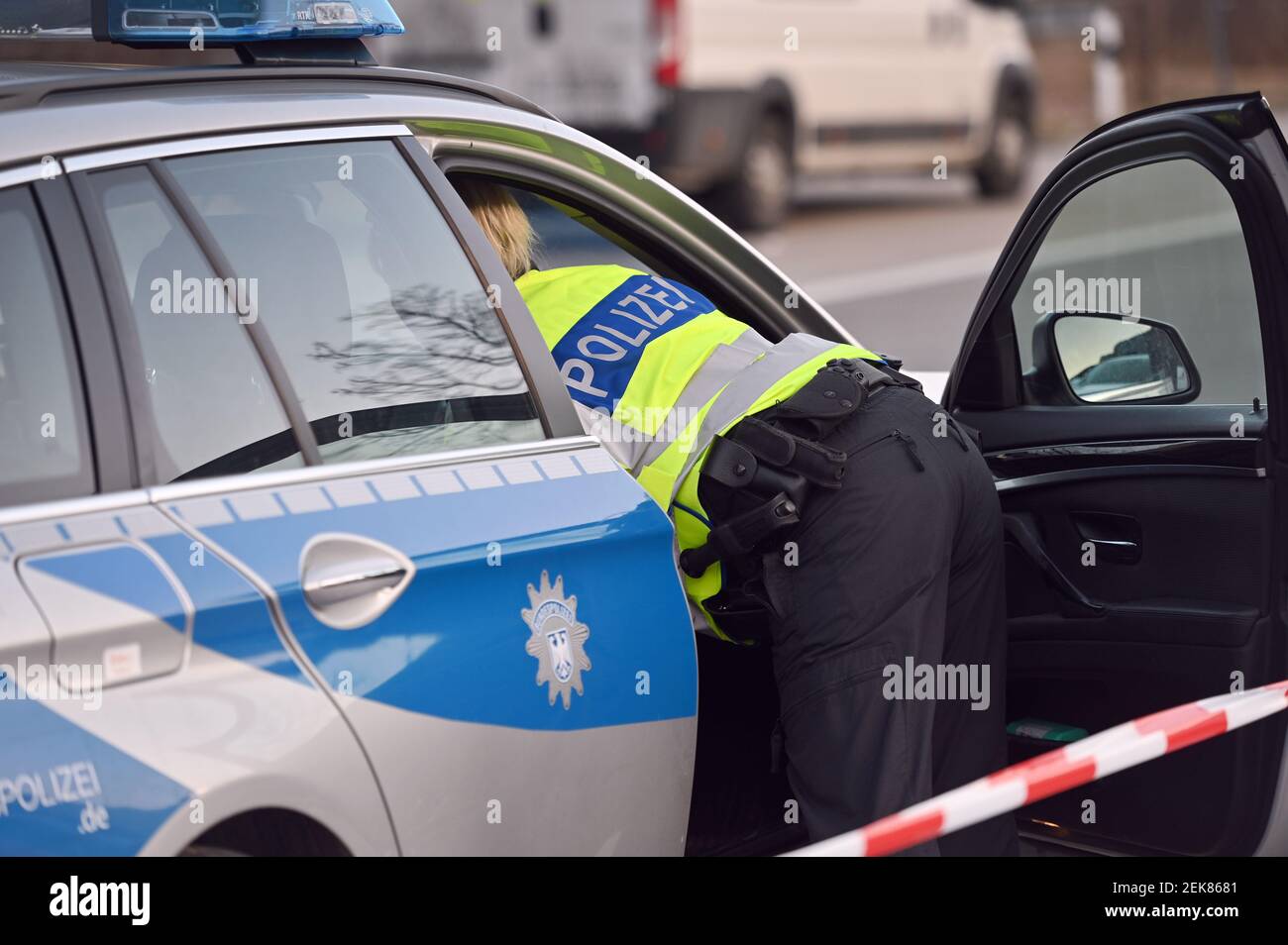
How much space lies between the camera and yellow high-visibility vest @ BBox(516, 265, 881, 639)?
113 inches

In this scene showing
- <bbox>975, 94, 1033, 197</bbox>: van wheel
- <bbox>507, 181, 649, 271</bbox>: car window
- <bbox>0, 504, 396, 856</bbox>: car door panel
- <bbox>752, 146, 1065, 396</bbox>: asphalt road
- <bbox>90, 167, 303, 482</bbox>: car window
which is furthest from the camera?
<bbox>975, 94, 1033, 197</bbox>: van wheel

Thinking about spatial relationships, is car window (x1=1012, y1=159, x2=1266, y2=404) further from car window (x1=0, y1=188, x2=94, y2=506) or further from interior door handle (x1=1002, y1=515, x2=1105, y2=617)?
car window (x1=0, y1=188, x2=94, y2=506)

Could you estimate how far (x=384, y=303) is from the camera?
2498 millimetres

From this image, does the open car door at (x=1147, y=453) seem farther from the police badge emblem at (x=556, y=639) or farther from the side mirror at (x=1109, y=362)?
the police badge emblem at (x=556, y=639)

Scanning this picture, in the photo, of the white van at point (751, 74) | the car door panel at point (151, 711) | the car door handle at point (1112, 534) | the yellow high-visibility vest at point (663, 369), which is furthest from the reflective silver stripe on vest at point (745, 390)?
the white van at point (751, 74)

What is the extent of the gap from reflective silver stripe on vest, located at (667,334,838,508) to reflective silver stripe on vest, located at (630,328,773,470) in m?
0.02

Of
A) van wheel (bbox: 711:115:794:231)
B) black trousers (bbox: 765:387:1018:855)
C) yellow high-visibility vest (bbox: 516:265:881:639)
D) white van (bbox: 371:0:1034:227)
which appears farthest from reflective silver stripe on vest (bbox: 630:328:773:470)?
van wheel (bbox: 711:115:794:231)

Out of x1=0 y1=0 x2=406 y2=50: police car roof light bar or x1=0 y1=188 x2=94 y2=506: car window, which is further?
x1=0 y1=0 x2=406 y2=50: police car roof light bar

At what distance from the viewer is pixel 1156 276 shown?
11.4 ft

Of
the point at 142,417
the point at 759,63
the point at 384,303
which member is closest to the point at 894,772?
the point at 384,303

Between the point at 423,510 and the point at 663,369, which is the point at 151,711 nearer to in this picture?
the point at 423,510

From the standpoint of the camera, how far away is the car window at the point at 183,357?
7.07ft

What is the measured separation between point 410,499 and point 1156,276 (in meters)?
1.83

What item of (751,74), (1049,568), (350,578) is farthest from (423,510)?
(751,74)
